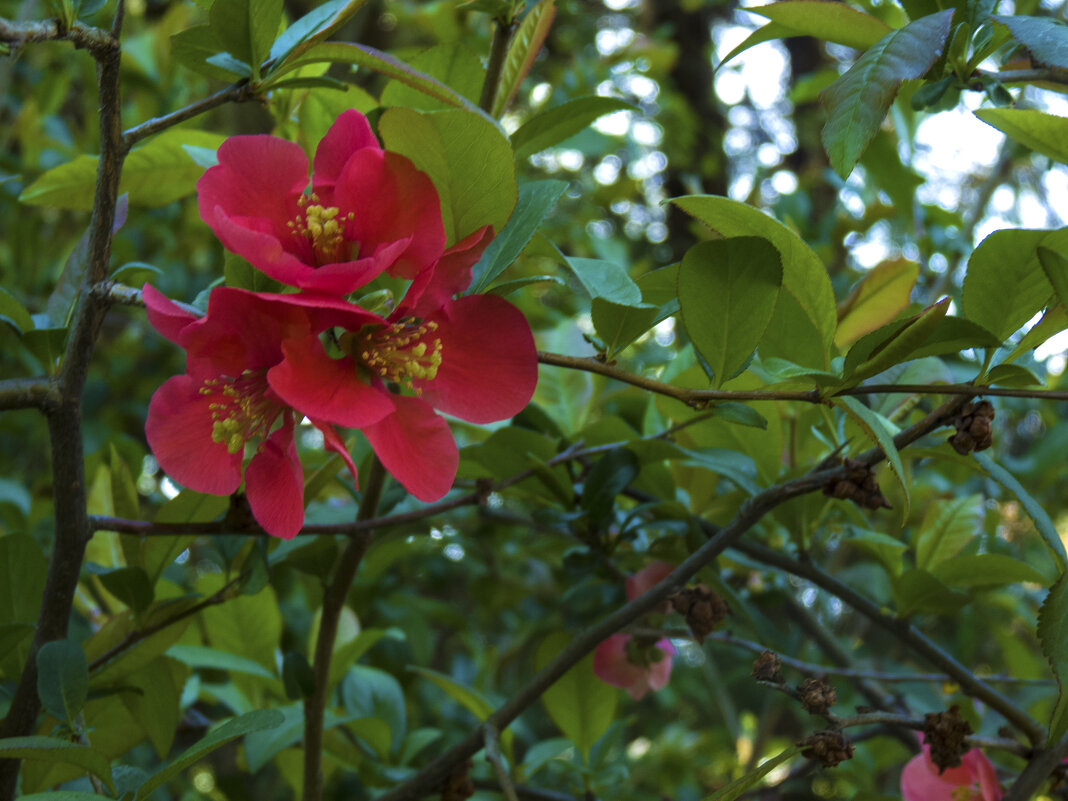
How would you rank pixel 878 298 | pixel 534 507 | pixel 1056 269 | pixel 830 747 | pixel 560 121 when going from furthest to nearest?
pixel 534 507 → pixel 878 298 → pixel 560 121 → pixel 830 747 → pixel 1056 269

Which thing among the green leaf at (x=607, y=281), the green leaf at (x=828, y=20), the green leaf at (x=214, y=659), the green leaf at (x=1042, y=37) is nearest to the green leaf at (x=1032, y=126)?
the green leaf at (x=1042, y=37)

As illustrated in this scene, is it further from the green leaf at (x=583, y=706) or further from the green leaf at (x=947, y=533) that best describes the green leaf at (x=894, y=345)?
the green leaf at (x=583, y=706)

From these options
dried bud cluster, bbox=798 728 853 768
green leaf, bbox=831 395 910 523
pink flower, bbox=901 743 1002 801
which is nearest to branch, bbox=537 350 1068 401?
green leaf, bbox=831 395 910 523

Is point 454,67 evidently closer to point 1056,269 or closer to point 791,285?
point 791,285

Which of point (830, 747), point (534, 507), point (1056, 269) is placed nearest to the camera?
point (1056, 269)

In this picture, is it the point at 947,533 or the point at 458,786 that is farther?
the point at 947,533

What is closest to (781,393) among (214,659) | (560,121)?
(560,121)

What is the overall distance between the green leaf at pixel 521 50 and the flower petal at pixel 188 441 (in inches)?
12.1

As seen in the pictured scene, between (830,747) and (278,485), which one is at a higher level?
(278,485)

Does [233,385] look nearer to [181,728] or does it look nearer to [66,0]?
[66,0]

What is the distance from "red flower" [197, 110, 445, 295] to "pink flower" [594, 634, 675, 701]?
527 millimetres

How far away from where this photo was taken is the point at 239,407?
527mm

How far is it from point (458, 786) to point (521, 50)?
1.95ft

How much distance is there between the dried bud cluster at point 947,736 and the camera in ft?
2.07
